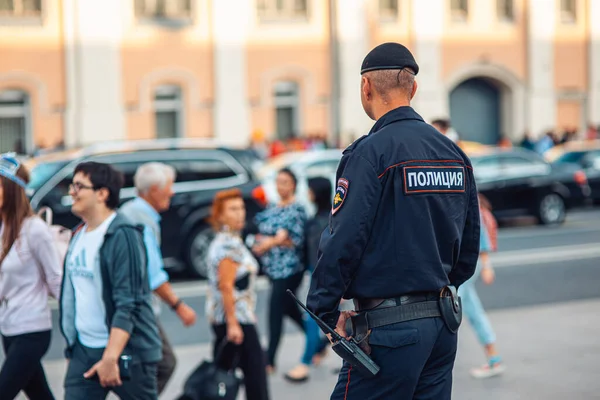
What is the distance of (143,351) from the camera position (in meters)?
4.80

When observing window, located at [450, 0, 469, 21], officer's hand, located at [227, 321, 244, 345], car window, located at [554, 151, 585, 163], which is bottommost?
officer's hand, located at [227, 321, 244, 345]

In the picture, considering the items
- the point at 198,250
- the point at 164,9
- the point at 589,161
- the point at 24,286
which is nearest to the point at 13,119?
the point at 164,9

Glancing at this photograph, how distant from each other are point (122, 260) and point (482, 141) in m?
29.5

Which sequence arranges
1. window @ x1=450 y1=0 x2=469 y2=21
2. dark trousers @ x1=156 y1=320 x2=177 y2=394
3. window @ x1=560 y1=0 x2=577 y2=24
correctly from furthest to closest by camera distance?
A: window @ x1=560 y1=0 x2=577 y2=24, window @ x1=450 y1=0 x2=469 y2=21, dark trousers @ x1=156 y1=320 x2=177 y2=394

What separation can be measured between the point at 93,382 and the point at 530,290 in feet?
27.1

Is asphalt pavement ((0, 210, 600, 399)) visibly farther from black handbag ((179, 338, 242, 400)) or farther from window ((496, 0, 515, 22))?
window ((496, 0, 515, 22))

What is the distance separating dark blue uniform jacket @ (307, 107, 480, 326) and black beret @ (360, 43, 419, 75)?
0.17 metres

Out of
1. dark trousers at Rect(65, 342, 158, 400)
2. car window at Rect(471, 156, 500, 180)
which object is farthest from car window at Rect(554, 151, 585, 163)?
dark trousers at Rect(65, 342, 158, 400)

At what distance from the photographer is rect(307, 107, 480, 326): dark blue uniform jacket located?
367 centimetres

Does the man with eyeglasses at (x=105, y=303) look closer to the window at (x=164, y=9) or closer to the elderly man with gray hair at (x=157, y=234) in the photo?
the elderly man with gray hair at (x=157, y=234)

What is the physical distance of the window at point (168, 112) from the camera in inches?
1090

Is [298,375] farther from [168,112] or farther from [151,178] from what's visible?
[168,112]

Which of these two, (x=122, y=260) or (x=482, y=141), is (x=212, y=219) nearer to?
(x=122, y=260)

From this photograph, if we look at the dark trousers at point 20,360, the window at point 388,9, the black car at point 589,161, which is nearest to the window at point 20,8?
the window at point 388,9
